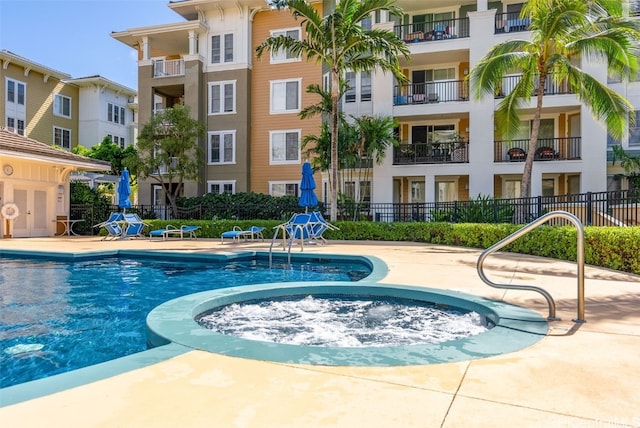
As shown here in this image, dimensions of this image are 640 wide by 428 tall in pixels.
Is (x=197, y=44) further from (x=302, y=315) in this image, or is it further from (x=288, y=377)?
(x=288, y=377)

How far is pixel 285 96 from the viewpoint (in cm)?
2438

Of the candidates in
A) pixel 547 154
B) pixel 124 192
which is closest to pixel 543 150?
pixel 547 154

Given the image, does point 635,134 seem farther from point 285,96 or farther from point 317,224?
point 285,96

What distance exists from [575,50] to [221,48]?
18.0m

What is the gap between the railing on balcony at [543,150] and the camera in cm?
1895

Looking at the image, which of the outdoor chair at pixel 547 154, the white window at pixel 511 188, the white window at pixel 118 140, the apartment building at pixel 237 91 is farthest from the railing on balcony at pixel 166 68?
the outdoor chair at pixel 547 154

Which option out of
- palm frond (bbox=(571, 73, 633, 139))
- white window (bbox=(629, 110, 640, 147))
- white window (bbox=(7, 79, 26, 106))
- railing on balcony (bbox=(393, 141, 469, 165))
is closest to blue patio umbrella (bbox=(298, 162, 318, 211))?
railing on balcony (bbox=(393, 141, 469, 165))

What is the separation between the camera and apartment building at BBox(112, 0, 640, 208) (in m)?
19.3

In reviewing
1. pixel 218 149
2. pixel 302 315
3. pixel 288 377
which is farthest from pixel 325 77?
pixel 288 377

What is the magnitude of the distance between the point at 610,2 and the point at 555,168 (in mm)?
6835

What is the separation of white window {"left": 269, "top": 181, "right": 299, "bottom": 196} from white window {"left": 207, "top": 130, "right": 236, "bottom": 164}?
8.57 feet

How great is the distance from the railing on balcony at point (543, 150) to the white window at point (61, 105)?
98.6ft

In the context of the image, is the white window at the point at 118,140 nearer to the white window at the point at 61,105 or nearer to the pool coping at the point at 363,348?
the white window at the point at 61,105

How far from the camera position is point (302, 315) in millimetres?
5367
